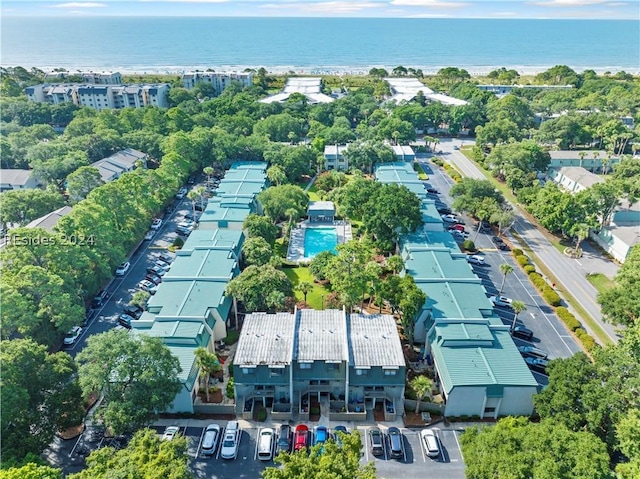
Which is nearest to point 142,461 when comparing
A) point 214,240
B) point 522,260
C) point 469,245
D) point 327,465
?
point 327,465

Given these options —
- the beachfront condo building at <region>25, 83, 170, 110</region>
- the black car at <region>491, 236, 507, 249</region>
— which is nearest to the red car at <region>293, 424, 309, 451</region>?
the black car at <region>491, 236, 507, 249</region>

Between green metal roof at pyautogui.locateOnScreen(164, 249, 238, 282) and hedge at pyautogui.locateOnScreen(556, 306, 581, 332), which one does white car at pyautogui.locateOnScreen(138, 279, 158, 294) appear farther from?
hedge at pyautogui.locateOnScreen(556, 306, 581, 332)

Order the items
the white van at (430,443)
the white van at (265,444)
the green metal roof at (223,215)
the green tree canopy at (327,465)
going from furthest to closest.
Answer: the green metal roof at (223,215), the white van at (430,443), the white van at (265,444), the green tree canopy at (327,465)

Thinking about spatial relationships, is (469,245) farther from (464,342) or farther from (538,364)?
(464,342)

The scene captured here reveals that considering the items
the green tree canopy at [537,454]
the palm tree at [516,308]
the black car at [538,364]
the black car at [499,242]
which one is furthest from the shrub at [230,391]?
the black car at [499,242]

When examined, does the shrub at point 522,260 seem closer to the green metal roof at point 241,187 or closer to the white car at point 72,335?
the green metal roof at point 241,187

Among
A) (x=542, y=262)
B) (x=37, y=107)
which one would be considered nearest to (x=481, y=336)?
(x=542, y=262)

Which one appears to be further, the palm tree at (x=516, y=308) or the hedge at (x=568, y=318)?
the hedge at (x=568, y=318)
